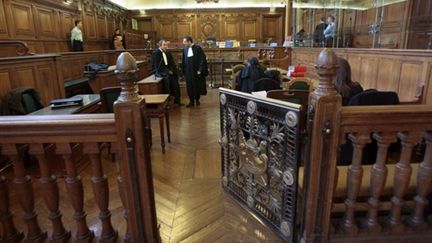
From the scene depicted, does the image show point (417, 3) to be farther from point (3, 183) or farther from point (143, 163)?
point (3, 183)

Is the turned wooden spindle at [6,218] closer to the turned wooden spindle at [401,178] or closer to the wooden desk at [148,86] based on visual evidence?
the turned wooden spindle at [401,178]

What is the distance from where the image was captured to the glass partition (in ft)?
17.5

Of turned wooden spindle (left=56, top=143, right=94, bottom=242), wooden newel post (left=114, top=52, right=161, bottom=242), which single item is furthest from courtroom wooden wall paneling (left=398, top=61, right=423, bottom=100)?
turned wooden spindle (left=56, top=143, right=94, bottom=242)

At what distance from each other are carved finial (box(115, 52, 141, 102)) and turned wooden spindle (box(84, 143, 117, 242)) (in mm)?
282

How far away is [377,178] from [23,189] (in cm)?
173

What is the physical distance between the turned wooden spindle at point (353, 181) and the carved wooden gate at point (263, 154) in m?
0.27

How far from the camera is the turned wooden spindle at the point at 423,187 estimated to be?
1.34 m

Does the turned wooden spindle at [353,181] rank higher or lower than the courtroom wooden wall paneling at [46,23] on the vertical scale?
lower

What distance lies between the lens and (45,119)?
4.15 ft

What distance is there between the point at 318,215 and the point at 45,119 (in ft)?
4.58

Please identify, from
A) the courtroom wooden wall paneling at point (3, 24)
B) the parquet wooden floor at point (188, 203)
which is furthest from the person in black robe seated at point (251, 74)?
the courtroom wooden wall paneling at point (3, 24)

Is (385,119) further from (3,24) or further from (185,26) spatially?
(185,26)

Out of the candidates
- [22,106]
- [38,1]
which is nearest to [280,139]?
[22,106]

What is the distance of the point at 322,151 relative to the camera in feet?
4.33
